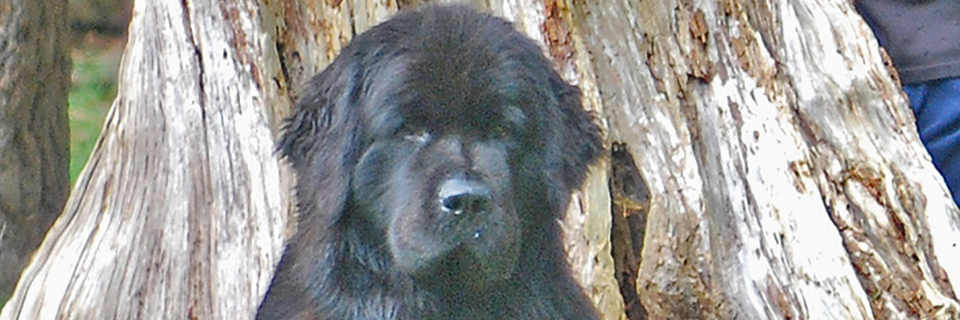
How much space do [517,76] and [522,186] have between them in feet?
1.22

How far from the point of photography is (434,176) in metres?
4.21

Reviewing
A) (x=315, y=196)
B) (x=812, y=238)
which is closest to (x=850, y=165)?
(x=812, y=238)

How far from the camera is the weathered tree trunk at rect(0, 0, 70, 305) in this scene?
8117mm

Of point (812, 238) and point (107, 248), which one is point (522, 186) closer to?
point (812, 238)

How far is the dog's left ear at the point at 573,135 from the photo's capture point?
4680 mm

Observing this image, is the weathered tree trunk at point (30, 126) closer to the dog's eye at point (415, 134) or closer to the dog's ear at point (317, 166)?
the dog's ear at point (317, 166)

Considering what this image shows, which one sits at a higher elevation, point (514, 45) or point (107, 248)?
point (514, 45)

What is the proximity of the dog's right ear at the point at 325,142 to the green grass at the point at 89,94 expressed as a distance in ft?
25.4

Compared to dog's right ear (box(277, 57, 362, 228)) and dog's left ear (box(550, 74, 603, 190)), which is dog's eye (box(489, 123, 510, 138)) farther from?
dog's right ear (box(277, 57, 362, 228))

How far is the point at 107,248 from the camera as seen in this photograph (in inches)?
242

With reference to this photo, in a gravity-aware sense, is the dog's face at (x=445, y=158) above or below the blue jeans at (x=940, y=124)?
below

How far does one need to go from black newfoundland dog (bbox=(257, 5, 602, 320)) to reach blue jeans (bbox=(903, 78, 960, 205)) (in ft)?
8.08

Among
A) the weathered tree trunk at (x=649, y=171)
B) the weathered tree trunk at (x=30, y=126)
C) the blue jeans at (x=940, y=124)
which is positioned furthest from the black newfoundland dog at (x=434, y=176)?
the weathered tree trunk at (x=30, y=126)

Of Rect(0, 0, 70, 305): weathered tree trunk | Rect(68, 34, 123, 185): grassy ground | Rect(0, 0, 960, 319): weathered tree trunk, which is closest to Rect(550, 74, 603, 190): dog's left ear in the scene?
Rect(0, 0, 960, 319): weathered tree trunk
